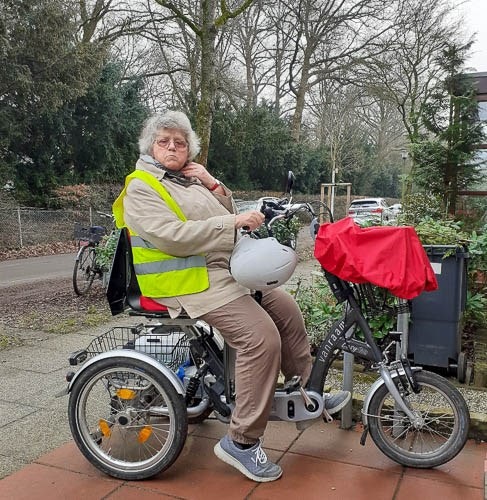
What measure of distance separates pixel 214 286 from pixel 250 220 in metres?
0.36

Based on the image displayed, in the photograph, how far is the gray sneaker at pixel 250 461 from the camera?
2578 millimetres

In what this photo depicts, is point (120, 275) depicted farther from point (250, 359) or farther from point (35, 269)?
point (35, 269)

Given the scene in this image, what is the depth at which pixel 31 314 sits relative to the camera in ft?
20.3

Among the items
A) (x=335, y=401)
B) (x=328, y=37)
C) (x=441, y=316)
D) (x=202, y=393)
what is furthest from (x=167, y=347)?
(x=328, y=37)

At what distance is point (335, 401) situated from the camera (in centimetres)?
287

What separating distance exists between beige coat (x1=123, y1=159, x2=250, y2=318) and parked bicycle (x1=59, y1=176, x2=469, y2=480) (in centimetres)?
16

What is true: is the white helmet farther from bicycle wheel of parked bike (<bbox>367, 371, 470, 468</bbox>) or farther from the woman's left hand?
bicycle wheel of parked bike (<bbox>367, 371, 470, 468</bbox>)

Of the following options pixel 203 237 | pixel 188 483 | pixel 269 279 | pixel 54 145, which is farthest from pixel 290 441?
pixel 54 145

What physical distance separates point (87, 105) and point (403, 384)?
15.7m

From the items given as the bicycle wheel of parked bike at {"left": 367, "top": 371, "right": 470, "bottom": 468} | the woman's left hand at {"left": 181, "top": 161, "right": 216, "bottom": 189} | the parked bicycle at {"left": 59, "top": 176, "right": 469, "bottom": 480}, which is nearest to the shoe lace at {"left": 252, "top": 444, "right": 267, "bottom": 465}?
the parked bicycle at {"left": 59, "top": 176, "right": 469, "bottom": 480}

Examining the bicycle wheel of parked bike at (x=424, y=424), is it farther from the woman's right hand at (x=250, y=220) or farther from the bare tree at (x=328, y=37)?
the bare tree at (x=328, y=37)

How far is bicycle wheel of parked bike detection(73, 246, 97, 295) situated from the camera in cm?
726

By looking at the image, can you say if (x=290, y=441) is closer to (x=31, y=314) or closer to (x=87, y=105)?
(x=31, y=314)

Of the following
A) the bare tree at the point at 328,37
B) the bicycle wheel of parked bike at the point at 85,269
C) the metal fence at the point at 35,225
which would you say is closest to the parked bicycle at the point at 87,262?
the bicycle wheel of parked bike at the point at 85,269
